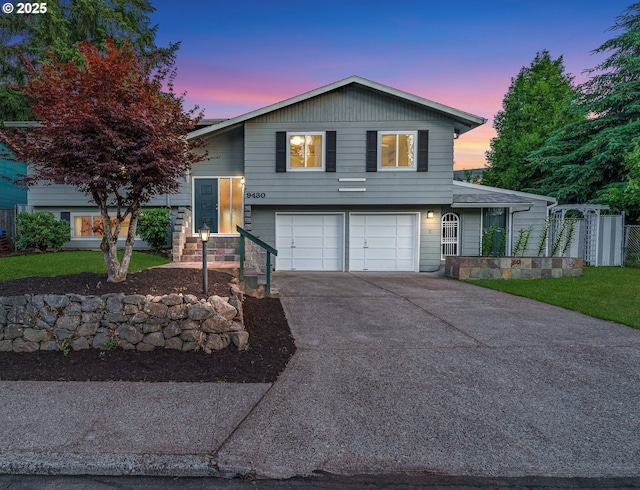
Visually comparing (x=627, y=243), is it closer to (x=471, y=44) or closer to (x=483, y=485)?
(x=471, y=44)

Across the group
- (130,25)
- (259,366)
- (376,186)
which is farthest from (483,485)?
(130,25)

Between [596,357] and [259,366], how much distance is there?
4163mm

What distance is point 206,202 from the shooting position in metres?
12.4

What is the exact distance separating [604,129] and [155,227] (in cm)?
2062

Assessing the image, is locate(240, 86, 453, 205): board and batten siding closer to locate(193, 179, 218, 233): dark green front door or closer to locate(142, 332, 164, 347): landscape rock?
locate(193, 179, 218, 233): dark green front door

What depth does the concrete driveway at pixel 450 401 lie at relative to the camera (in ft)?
7.78

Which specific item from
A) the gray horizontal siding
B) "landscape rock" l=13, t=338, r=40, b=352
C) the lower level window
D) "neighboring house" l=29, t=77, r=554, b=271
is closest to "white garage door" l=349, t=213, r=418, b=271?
"neighboring house" l=29, t=77, r=554, b=271

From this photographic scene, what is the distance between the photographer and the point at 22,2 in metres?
18.0

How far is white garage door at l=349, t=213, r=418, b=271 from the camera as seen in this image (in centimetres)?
1252

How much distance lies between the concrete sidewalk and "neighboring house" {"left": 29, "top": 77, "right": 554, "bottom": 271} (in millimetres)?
7577

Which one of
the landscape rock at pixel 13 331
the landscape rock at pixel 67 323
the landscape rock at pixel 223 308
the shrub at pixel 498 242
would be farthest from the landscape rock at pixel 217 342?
the shrub at pixel 498 242

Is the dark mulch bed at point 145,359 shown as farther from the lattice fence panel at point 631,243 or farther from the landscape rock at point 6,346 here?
the lattice fence panel at point 631,243

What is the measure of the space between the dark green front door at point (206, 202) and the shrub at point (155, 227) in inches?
46.1

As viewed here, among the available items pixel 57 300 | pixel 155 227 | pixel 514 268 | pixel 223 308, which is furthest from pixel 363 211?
pixel 57 300
